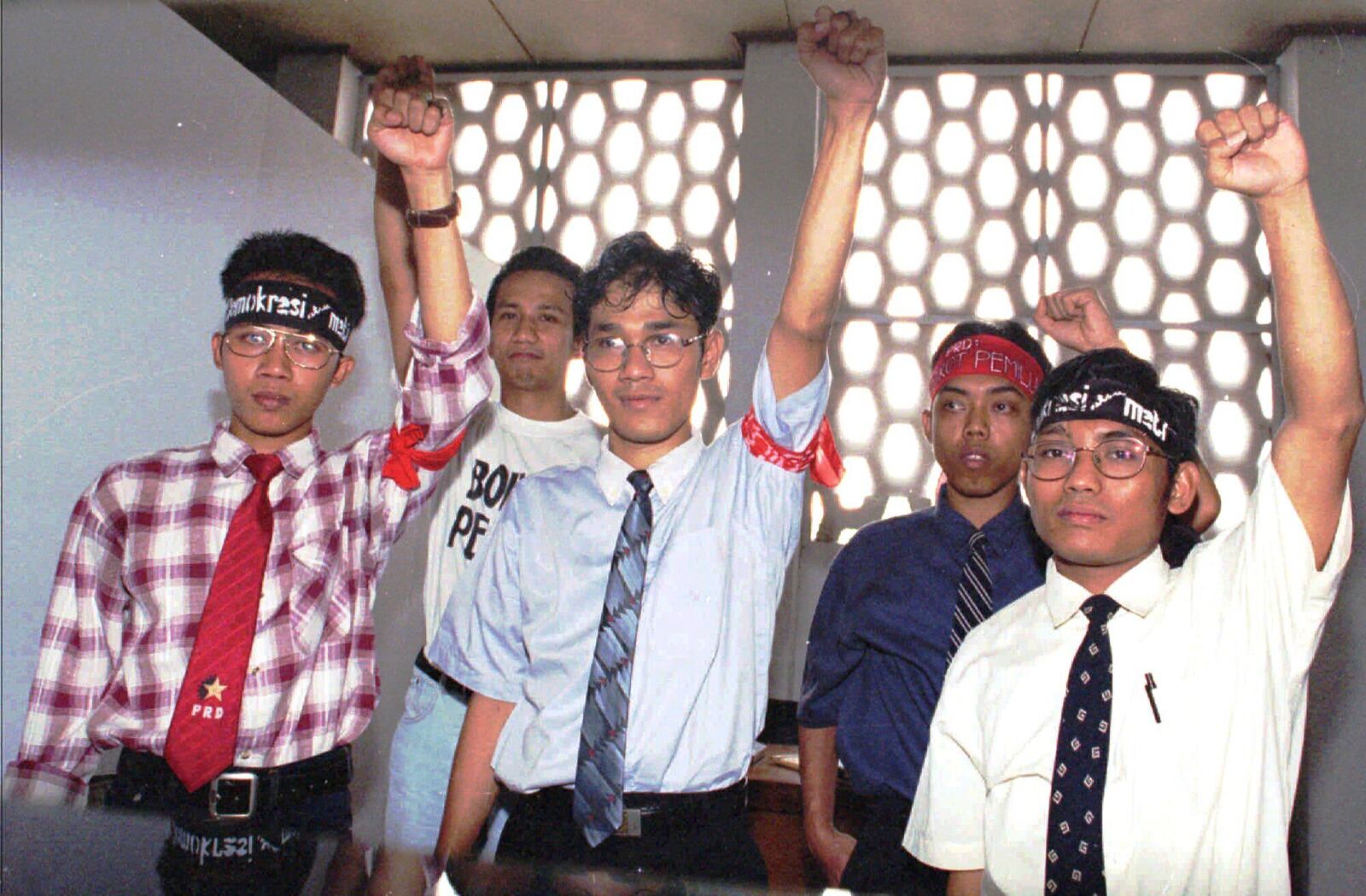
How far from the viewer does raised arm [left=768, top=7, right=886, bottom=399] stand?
0.84m

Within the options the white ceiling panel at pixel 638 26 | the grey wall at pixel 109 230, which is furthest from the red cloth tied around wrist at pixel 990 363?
the grey wall at pixel 109 230

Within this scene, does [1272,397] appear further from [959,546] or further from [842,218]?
[842,218]

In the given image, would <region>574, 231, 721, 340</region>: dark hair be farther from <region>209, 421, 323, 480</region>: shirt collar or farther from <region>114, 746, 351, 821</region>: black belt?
<region>114, 746, 351, 821</region>: black belt

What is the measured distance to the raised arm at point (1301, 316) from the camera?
715mm

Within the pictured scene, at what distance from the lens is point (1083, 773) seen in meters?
0.78

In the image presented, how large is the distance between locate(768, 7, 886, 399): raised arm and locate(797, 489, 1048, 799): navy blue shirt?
31cm

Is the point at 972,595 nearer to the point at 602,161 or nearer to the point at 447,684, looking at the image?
the point at 447,684

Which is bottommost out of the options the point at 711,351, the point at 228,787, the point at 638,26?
the point at 228,787

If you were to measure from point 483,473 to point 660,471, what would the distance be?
0.40 meters

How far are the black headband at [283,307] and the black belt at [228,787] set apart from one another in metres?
0.41

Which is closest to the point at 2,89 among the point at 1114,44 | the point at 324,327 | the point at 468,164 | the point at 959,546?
the point at 324,327

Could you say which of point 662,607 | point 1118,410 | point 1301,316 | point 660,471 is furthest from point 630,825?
point 1301,316

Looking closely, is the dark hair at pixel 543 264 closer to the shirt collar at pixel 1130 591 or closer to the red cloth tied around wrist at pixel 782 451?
the red cloth tied around wrist at pixel 782 451

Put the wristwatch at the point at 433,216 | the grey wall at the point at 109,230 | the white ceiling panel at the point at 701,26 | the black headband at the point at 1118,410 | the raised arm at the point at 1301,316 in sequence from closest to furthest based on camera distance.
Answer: the raised arm at the point at 1301,316 < the black headband at the point at 1118,410 < the wristwatch at the point at 433,216 < the grey wall at the point at 109,230 < the white ceiling panel at the point at 701,26
